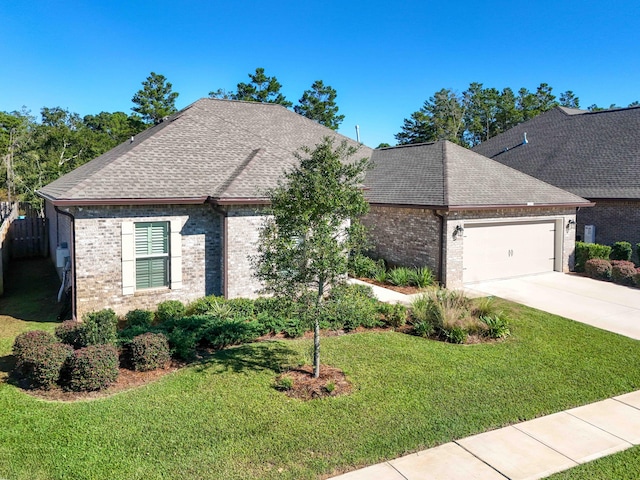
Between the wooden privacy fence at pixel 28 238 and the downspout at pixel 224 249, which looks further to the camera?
the wooden privacy fence at pixel 28 238

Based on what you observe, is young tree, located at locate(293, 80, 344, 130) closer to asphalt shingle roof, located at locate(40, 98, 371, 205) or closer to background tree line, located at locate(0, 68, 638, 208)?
background tree line, located at locate(0, 68, 638, 208)

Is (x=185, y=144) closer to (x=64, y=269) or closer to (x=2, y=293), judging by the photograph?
(x=64, y=269)

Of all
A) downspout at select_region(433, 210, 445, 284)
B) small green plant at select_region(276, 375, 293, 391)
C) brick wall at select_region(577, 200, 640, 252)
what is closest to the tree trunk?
small green plant at select_region(276, 375, 293, 391)

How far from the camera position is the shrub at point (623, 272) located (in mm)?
15312

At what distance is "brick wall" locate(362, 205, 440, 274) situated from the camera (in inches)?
585

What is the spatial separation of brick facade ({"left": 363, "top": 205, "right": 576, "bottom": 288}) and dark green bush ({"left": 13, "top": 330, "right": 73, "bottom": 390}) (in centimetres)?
842

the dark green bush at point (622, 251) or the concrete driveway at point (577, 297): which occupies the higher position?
the dark green bush at point (622, 251)

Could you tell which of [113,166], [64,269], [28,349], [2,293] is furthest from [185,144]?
[28,349]

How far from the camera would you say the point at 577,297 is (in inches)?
530

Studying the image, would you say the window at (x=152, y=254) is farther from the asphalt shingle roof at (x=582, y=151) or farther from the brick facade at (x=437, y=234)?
the asphalt shingle roof at (x=582, y=151)

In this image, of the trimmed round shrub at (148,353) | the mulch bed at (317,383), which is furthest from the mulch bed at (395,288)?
the trimmed round shrub at (148,353)

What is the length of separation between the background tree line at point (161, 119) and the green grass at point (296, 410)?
78.6 ft

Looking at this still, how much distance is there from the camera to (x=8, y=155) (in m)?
31.1

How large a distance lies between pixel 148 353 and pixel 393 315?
18.1 ft
